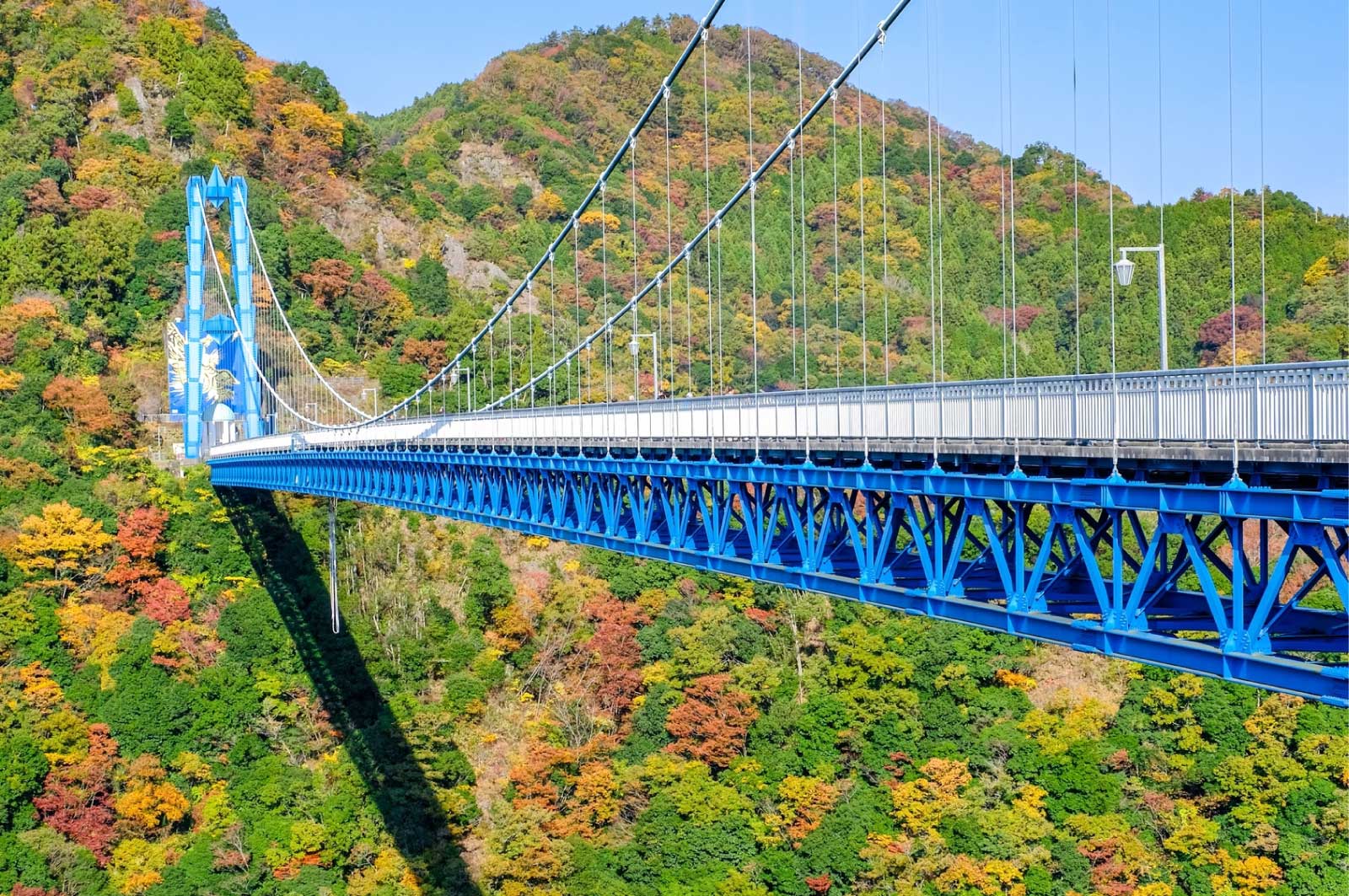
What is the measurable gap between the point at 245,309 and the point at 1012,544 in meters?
48.3

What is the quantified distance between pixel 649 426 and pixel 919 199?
59373 millimetres

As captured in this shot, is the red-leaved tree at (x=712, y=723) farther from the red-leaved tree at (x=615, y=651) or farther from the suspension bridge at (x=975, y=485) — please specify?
the suspension bridge at (x=975, y=485)

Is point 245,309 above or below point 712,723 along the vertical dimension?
above

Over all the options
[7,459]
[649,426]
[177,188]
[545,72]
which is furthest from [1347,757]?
[545,72]

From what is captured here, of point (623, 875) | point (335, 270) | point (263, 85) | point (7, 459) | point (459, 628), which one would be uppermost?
point (263, 85)

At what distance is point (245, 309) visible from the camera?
67.2 metres

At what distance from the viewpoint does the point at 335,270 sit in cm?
8025

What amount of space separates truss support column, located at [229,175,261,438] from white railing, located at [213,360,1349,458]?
31259 mm

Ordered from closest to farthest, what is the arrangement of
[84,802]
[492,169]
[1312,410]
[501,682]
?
[1312,410], [84,802], [501,682], [492,169]

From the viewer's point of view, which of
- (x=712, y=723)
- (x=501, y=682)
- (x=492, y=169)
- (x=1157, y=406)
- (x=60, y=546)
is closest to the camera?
(x=1157, y=406)

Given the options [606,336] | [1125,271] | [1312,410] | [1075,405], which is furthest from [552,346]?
[1312,410]

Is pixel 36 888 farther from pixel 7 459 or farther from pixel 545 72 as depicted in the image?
pixel 545 72

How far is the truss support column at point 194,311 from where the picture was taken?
65.3 m

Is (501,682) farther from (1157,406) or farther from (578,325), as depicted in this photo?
(1157,406)
